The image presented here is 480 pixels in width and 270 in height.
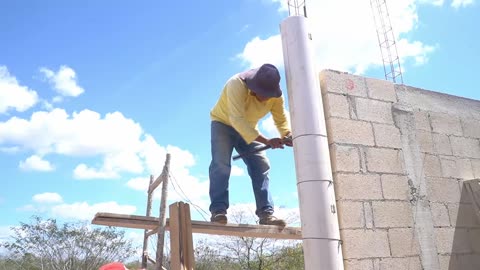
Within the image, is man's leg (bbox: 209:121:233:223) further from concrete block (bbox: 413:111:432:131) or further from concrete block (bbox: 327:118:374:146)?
concrete block (bbox: 413:111:432:131)

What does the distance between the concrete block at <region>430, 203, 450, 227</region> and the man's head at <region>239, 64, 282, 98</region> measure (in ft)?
5.01

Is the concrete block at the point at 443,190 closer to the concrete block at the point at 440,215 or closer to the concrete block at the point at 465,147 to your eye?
the concrete block at the point at 440,215

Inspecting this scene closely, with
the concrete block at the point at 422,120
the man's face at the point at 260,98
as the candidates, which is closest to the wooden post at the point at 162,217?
the man's face at the point at 260,98

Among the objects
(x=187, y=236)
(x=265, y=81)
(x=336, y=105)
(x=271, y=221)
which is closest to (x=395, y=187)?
(x=336, y=105)

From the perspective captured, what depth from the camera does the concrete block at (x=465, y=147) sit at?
3672mm

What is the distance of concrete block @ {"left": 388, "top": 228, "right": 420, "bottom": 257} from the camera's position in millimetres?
2916

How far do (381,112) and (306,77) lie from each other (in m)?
1.00

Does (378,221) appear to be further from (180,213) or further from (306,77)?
(180,213)

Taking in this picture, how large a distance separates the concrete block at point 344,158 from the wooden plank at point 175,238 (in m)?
1.13

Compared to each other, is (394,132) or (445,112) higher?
(445,112)

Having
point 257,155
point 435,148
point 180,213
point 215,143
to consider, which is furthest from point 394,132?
point 180,213

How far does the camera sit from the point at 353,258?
267 cm

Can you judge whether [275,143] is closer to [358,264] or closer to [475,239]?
[358,264]

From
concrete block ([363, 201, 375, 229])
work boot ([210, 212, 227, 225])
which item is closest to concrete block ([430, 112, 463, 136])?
concrete block ([363, 201, 375, 229])
